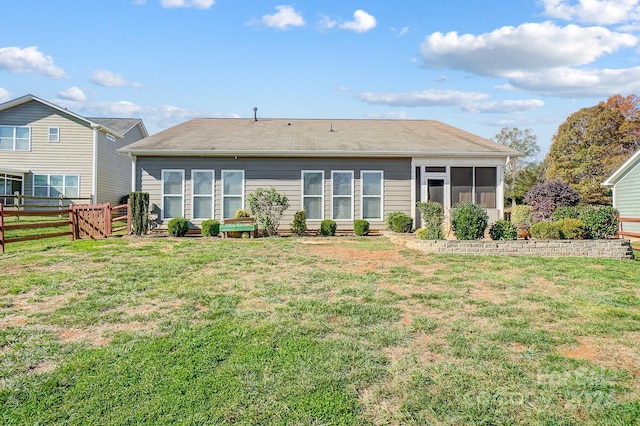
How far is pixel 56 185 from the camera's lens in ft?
66.0

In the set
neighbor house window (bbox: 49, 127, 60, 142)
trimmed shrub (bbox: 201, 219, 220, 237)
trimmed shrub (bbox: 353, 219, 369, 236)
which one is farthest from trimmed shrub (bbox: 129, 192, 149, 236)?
neighbor house window (bbox: 49, 127, 60, 142)

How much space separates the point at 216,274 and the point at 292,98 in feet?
40.5

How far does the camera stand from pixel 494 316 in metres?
4.18

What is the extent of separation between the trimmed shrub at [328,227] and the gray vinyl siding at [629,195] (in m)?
12.4

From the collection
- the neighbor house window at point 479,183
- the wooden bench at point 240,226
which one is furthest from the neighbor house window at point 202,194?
the neighbor house window at point 479,183

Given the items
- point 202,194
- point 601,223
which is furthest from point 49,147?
point 601,223

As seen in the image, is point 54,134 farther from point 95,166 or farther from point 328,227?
point 328,227

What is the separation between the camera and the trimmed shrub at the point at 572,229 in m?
9.20

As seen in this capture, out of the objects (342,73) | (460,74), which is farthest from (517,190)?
(342,73)

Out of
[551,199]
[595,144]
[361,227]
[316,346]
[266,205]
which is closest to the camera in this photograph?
[316,346]

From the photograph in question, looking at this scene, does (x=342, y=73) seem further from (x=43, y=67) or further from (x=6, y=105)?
(x=43, y=67)

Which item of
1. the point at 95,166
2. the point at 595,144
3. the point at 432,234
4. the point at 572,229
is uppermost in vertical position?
the point at 595,144

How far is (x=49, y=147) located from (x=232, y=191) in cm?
1346

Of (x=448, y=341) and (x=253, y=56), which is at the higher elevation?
(x=253, y=56)
